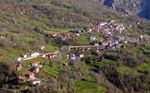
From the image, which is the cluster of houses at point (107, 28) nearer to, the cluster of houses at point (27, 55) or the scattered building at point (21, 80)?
the cluster of houses at point (27, 55)

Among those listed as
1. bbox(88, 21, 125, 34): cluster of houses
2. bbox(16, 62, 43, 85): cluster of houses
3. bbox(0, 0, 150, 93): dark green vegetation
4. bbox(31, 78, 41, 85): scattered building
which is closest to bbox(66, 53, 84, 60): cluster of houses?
bbox(0, 0, 150, 93): dark green vegetation

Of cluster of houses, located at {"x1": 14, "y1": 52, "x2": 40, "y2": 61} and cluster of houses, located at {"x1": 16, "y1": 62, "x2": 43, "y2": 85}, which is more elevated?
cluster of houses, located at {"x1": 14, "y1": 52, "x2": 40, "y2": 61}

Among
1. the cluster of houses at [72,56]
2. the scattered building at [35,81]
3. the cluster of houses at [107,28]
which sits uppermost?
the cluster of houses at [107,28]

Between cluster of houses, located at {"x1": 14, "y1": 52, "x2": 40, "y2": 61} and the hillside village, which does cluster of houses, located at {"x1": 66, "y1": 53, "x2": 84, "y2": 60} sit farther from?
cluster of houses, located at {"x1": 14, "y1": 52, "x2": 40, "y2": 61}

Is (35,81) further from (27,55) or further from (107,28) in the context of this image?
(107,28)

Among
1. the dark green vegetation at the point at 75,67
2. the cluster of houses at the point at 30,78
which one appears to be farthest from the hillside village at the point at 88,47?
the dark green vegetation at the point at 75,67

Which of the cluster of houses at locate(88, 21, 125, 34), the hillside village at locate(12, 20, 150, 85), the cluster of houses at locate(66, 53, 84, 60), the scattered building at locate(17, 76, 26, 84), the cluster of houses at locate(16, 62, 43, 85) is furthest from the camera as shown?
the cluster of houses at locate(88, 21, 125, 34)

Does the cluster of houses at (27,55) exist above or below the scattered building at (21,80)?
above

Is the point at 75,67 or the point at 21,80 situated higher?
the point at 75,67

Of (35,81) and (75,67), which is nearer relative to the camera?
(35,81)

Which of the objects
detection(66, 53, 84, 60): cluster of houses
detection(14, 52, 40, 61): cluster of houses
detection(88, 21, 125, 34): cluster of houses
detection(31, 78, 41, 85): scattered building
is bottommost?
detection(31, 78, 41, 85): scattered building

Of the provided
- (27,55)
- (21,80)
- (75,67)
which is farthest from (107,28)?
(21,80)

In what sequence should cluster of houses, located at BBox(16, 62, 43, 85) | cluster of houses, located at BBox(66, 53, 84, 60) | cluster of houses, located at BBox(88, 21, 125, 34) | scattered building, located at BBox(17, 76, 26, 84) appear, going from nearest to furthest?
scattered building, located at BBox(17, 76, 26, 84), cluster of houses, located at BBox(16, 62, 43, 85), cluster of houses, located at BBox(66, 53, 84, 60), cluster of houses, located at BBox(88, 21, 125, 34)
